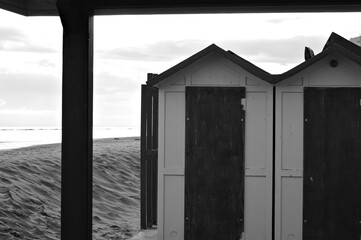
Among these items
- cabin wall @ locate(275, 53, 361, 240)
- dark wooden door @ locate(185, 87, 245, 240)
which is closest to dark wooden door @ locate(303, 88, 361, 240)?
cabin wall @ locate(275, 53, 361, 240)

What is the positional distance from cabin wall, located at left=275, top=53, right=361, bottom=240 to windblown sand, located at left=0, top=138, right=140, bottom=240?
3.23m

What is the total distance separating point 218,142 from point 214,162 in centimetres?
25

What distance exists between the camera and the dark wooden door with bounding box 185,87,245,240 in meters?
6.02

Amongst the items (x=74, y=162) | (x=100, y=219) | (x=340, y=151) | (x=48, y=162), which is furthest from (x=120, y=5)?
(x=48, y=162)

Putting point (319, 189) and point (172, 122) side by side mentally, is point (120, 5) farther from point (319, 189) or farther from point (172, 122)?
point (319, 189)

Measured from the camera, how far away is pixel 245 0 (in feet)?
9.60

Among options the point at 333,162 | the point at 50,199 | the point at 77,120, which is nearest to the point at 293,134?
the point at 333,162

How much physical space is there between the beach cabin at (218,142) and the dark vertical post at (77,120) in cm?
303

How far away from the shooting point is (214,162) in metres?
6.05

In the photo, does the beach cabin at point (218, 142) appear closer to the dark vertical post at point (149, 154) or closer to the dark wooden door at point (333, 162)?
the dark wooden door at point (333, 162)

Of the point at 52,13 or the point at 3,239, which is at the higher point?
the point at 52,13

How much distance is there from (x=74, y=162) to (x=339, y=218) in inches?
153

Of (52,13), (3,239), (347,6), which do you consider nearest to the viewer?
(347,6)

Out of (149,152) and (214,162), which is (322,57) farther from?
(149,152)
